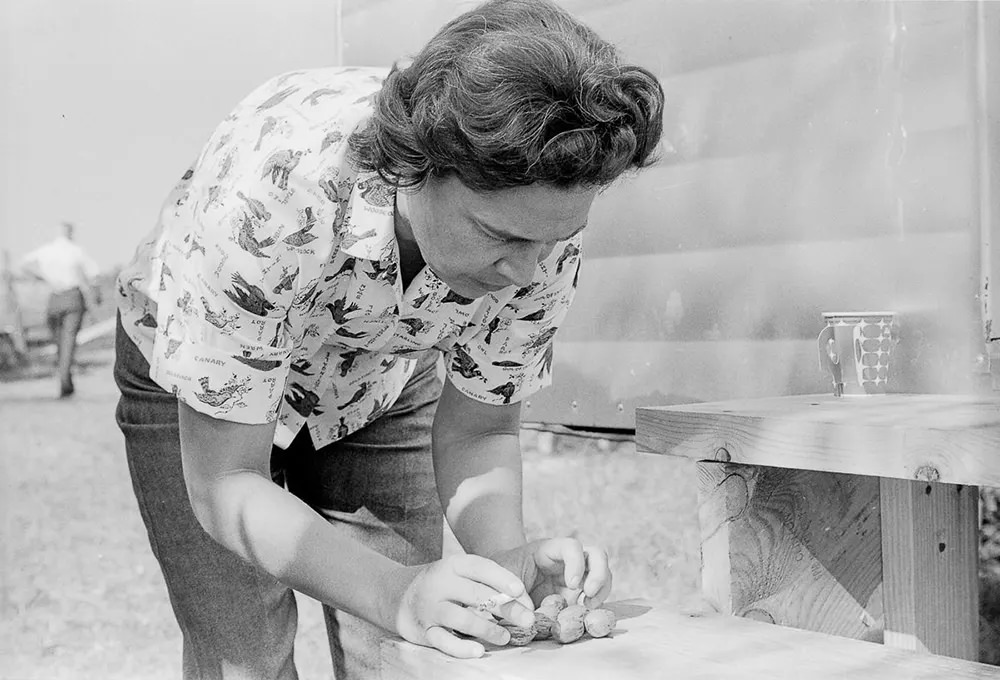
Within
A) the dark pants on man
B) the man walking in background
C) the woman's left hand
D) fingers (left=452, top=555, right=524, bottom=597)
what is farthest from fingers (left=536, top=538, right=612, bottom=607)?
the dark pants on man

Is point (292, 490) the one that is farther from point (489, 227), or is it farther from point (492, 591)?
point (489, 227)

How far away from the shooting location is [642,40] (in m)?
2.69

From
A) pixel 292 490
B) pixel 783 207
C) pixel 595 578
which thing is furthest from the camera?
pixel 783 207

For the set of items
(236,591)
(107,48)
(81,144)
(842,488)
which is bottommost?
(236,591)

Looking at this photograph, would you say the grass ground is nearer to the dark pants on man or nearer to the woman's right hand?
the dark pants on man

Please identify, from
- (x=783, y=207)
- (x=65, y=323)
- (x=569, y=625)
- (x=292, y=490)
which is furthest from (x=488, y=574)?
(x=65, y=323)

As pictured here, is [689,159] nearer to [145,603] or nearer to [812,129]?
[812,129]

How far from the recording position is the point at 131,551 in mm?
4879

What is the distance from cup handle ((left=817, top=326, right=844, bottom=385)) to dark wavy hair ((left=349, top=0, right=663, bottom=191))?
82 cm

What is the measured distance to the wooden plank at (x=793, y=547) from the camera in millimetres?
1508

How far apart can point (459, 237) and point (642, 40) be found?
1708 mm

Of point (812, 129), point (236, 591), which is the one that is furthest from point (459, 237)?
point (812, 129)

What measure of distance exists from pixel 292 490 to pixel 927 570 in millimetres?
971

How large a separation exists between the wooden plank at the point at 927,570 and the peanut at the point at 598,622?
0.53 metres
